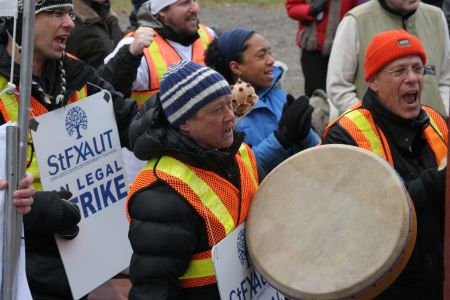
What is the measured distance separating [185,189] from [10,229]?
0.68 m

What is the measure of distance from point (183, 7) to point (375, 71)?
2.01 metres

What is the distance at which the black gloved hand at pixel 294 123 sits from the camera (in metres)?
5.04

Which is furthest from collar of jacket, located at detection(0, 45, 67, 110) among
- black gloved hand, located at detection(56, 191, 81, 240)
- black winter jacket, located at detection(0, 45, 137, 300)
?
black gloved hand, located at detection(56, 191, 81, 240)

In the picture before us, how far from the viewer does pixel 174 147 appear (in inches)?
149

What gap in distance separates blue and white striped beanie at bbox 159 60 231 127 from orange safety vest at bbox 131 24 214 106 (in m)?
2.03

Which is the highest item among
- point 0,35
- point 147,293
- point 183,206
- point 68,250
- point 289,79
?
point 0,35

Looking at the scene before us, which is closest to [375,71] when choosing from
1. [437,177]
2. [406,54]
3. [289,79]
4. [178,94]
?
[406,54]

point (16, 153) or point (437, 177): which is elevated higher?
point (16, 153)

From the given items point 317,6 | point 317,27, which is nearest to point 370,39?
point 317,6

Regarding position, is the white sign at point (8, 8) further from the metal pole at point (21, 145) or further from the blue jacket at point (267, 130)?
the blue jacket at point (267, 130)

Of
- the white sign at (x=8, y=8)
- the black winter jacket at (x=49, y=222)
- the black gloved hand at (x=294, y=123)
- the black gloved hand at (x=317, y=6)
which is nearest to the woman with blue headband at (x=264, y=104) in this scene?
the black gloved hand at (x=294, y=123)

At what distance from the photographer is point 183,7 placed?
617 centimetres

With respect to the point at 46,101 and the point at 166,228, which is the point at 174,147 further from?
the point at 46,101

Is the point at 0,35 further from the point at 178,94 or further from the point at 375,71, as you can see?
the point at 375,71
